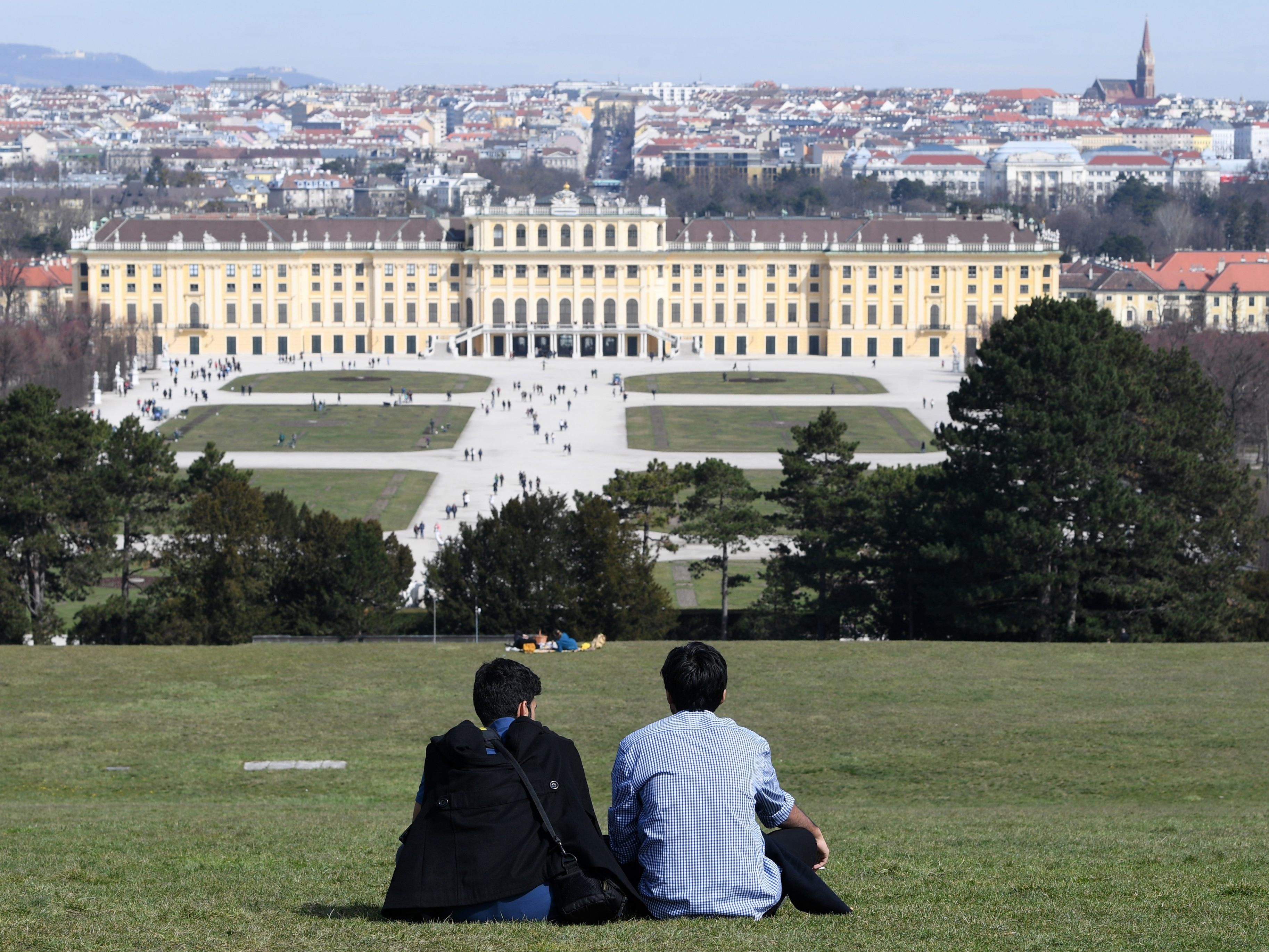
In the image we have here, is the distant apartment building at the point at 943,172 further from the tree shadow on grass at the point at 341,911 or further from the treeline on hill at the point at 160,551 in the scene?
the tree shadow on grass at the point at 341,911

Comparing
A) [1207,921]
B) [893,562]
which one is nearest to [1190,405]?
[893,562]

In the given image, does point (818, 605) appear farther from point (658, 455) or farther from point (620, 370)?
point (620, 370)

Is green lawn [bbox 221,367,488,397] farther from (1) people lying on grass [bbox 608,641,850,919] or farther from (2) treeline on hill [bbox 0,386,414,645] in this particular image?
(1) people lying on grass [bbox 608,641,850,919]

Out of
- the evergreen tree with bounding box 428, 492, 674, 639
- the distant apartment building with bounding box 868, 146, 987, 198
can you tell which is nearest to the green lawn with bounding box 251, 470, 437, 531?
the evergreen tree with bounding box 428, 492, 674, 639

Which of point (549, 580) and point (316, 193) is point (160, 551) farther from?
point (316, 193)

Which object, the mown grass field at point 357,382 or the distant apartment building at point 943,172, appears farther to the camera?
the distant apartment building at point 943,172

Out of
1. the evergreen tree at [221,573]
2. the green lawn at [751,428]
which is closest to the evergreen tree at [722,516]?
the evergreen tree at [221,573]

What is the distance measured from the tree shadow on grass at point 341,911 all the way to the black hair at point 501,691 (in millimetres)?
969

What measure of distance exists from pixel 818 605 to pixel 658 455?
81.7 ft

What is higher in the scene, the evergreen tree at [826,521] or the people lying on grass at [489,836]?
the people lying on grass at [489,836]

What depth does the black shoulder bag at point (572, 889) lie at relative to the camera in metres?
7.53

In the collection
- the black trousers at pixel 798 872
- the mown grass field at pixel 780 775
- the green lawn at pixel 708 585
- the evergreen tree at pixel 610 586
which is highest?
the black trousers at pixel 798 872

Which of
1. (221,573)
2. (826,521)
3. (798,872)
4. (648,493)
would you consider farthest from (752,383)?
(798,872)

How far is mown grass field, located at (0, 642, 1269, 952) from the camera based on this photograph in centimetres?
774
